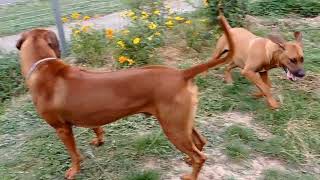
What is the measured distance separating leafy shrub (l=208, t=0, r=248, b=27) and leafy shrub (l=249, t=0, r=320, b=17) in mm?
1276

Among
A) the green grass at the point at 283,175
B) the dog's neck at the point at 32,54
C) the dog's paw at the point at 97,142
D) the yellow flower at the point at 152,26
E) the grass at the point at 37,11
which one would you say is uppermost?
the dog's neck at the point at 32,54

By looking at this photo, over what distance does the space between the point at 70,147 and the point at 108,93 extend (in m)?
0.68

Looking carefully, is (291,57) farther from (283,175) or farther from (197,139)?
(197,139)

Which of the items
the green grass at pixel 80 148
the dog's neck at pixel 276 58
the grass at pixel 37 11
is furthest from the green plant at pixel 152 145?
the grass at pixel 37 11

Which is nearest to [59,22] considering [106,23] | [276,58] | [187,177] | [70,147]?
[106,23]

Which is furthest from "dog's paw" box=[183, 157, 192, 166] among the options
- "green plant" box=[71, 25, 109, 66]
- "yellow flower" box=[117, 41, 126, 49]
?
"green plant" box=[71, 25, 109, 66]

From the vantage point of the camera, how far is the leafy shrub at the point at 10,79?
5801 mm

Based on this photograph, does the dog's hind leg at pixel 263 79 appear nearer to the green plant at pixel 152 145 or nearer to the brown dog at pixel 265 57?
the brown dog at pixel 265 57

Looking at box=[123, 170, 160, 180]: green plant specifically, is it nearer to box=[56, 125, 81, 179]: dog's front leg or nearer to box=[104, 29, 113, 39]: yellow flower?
box=[56, 125, 81, 179]: dog's front leg

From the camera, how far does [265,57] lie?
5301 millimetres

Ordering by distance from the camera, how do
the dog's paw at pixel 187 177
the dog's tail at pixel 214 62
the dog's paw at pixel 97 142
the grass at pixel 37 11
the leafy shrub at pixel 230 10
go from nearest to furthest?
1. the dog's tail at pixel 214 62
2. the dog's paw at pixel 187 177
3. the dog's paw at pixel 97 142
4. the leafy shrub at pixel 230 10
5. the grass at pixel 37 11

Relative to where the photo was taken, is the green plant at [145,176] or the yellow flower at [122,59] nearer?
the green plant at [145,176]

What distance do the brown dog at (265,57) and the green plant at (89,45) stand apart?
1558 mm

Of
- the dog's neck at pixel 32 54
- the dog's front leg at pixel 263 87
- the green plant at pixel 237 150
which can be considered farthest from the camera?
the dog's front leg at pixel 263 87
